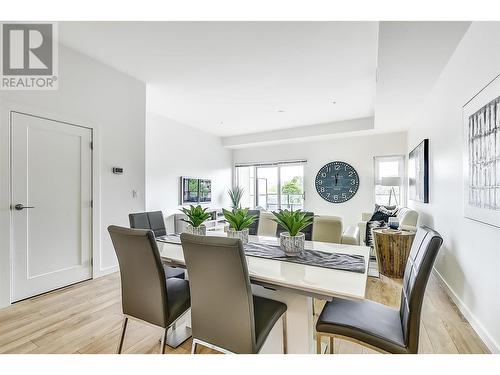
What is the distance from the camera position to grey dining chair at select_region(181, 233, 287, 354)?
3.67 ft

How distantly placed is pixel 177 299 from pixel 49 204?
2006 mm

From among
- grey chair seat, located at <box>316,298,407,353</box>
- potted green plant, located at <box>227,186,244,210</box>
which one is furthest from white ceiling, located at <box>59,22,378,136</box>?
potted green plant, located at <box>227,186,244,210</box>

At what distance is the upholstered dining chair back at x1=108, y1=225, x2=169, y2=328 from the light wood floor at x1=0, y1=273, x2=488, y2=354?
422 mm

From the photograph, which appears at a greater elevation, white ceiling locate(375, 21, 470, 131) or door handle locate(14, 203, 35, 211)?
white ceiling locate(375, 21, 470, 131)

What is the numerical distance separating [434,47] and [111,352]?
3.51m

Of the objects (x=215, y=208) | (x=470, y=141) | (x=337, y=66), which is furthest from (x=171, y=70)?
(x=215, y=208)

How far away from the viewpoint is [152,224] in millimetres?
2514

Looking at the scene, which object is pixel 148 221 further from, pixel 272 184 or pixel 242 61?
pixel 272 184

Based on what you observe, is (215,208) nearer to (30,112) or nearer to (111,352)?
(30,112)

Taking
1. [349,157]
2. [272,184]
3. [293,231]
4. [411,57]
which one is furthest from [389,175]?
[293,231]

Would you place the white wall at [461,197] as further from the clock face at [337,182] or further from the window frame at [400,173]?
the clock face at [337,182]

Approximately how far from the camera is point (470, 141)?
6.51 ft

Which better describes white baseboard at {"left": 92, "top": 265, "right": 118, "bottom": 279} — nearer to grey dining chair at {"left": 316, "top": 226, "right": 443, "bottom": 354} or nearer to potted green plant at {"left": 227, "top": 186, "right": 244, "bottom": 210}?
grey dining chair at {"left": 316, "top": 226, "right": 443, "bottom": 354}

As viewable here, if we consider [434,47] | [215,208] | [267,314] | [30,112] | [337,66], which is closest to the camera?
[267,314]
